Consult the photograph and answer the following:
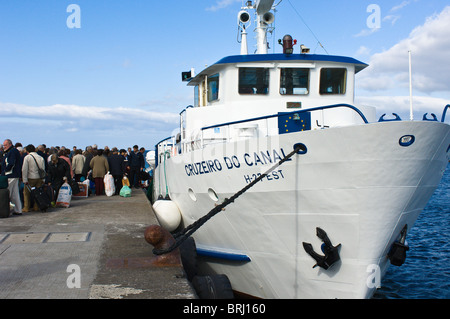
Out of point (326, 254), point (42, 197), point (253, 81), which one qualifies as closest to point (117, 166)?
point (42, 197)

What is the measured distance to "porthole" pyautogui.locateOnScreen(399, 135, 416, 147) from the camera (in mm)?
5475

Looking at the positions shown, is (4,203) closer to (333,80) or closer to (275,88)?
(275,88)

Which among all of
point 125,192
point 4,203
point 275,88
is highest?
point 275,88

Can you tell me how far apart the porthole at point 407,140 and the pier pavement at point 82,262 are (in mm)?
3174

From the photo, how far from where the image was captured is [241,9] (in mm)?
11008

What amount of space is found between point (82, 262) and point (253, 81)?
4.73 m

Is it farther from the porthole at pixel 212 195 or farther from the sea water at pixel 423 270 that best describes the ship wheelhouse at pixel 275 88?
the sea water at pixel 423 270

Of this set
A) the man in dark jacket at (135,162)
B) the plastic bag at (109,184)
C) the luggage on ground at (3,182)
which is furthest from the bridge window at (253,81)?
the man in dark jacket at (135,162)

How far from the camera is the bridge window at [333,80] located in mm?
9039

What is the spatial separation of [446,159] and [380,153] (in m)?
1.74

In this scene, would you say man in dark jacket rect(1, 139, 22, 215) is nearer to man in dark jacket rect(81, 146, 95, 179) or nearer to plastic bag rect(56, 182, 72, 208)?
plastic bag rect(56, 182, 72, 208)

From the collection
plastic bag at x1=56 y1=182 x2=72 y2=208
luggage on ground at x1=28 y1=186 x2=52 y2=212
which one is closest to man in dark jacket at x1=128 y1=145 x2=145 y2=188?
plastic bag at x1=56 y1=182 x2=72 y2=208

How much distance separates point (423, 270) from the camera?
1162 cm
